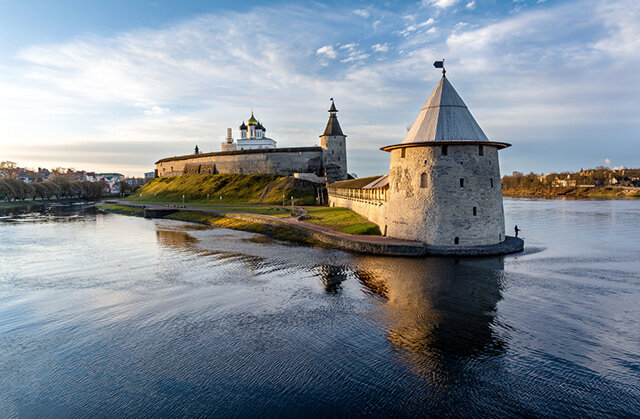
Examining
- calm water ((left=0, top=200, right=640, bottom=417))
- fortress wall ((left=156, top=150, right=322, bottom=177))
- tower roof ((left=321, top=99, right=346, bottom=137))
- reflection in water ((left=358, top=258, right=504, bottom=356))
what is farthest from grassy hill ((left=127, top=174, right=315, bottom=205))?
reflection in water ((left=358, top=258, right=504, bottom=356))

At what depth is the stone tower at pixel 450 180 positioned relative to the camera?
18984 millimetres

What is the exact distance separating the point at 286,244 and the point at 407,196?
26.4ft

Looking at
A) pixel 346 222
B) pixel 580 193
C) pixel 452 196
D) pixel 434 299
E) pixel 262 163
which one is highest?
pixel 262 163

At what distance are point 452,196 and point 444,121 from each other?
3909mm

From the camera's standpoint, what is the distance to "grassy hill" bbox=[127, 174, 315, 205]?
158 ft

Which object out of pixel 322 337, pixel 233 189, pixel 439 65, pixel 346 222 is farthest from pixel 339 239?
pixel 233 189

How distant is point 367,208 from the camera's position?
27.7m

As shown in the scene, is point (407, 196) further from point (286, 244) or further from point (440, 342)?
point (440, 342)

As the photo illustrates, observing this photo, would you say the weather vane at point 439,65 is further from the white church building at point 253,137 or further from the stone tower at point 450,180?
the white church building at point 253,137

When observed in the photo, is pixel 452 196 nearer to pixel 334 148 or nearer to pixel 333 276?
pixel 333 276

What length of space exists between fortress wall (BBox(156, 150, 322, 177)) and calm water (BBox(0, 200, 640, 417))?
3904 cm

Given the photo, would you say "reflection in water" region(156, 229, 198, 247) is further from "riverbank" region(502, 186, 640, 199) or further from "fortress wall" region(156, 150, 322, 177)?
"riverbank" region(502, 186, 640, 199)

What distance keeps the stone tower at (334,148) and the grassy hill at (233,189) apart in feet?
20.3

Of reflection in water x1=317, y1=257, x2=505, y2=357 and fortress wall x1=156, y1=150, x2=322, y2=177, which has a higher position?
fortress wall x1=156, y1=150, x2=322, y2=177
